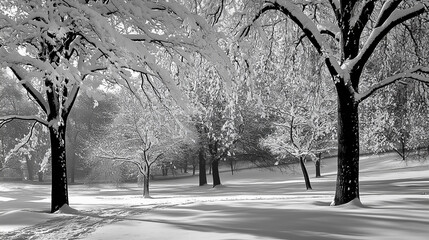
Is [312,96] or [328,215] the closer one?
[328,215]

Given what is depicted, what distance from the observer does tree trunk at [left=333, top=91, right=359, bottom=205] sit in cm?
856

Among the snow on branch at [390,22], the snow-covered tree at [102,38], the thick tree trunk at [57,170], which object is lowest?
the thick tree trunk at [57,170]

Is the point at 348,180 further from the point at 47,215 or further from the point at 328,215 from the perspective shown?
the point at 47,215

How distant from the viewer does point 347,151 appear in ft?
28.3

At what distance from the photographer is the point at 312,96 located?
40.3 feet

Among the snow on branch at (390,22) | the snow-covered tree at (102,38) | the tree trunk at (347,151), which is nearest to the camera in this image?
the snow-covered tree at (102,38)

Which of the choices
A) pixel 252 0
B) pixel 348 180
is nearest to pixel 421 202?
pixel 348 180

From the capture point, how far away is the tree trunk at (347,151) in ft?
28.1

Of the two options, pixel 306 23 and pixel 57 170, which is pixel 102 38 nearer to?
pixel 306 23

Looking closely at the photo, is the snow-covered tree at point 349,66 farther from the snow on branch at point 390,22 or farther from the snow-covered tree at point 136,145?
the snow-covered tree at point 136,145

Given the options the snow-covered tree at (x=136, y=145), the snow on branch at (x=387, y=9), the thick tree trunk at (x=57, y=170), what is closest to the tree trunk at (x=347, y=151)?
the snow on branch at (x=387, y=9)

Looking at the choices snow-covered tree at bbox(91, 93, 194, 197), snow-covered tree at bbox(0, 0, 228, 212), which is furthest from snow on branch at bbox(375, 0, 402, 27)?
snow-covered tree at bbox(91, 93, 194, 197)

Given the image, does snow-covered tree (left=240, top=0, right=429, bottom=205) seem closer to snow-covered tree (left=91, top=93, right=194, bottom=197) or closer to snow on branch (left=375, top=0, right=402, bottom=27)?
snow on branch (left=375, top=0, right=402, bottom=27)

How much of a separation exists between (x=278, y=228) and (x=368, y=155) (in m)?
49.8
